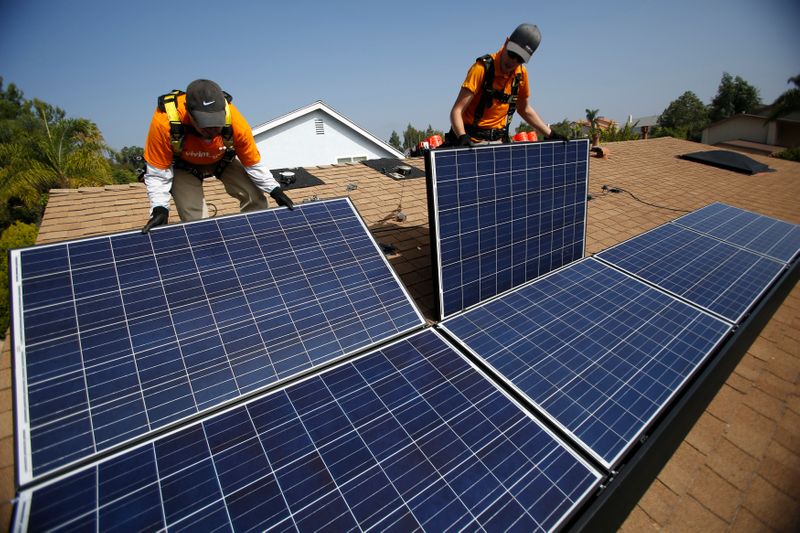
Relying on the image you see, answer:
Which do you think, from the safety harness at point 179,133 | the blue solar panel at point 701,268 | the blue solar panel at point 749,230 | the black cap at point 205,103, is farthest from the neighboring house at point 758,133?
the black cap at point 205,103

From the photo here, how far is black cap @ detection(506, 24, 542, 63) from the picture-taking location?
3924mm

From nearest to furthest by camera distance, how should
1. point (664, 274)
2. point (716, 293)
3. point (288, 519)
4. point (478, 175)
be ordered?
point (288, 519) → point (478, 175) → point (716, 293) → point (664, 274)

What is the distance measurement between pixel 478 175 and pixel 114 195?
720cm

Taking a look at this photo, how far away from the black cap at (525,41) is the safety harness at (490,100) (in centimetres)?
39

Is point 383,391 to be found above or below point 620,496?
above

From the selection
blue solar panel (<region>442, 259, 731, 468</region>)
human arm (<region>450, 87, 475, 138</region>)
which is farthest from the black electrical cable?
human arm (<region>450, 87, 475, 138</region>)

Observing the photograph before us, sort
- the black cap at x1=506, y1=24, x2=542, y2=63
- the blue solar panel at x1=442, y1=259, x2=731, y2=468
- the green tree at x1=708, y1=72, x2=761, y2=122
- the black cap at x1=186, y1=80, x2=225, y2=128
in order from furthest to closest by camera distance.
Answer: the green tree at x1=708, y1=72, x2=761, y2=122
the black cap at x1=506, y1=24, x2=542, y2=63
the black cap at x1=186, y1=80, x2=225, y2=128
the blue solar panel at x1=442, y1=259, x2=731, y2=468

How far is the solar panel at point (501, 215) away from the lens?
303cm

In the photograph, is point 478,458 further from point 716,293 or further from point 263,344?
point 716,293

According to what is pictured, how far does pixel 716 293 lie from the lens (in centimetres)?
355

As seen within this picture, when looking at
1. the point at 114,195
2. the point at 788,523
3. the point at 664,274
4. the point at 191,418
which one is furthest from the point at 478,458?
the point at 114,195

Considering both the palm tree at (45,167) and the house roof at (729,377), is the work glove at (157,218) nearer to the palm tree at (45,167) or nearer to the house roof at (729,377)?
the house roof at (729,377)

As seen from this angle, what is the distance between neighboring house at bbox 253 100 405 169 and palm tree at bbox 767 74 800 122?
45.5 m

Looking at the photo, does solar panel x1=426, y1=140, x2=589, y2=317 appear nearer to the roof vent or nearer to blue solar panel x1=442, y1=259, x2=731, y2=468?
blue solar panel x1=442, y1=259, x2=731, y2=468
